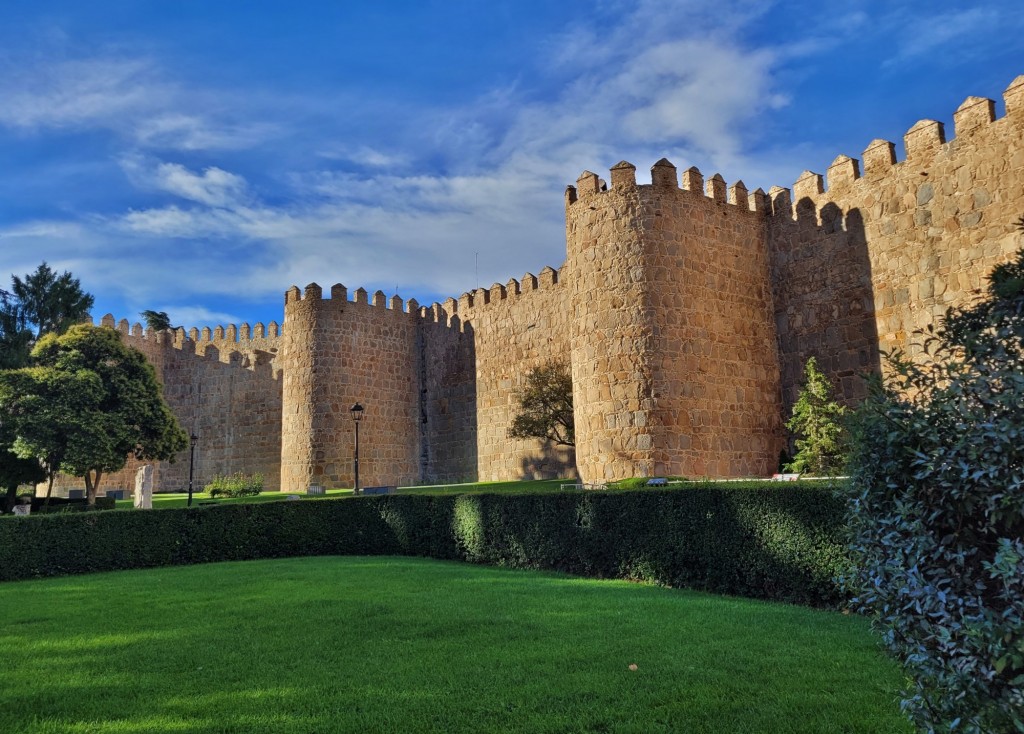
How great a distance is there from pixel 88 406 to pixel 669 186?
56.1ft

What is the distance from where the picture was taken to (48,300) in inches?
1125

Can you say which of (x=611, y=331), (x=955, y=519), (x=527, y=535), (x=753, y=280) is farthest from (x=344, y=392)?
(x=955, y=519)

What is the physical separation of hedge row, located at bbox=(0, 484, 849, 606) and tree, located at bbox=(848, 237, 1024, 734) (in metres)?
2.06

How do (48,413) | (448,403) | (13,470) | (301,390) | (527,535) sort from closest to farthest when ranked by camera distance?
(527,535) → (48,413) → (13,470) → (301,390) → (448,403)

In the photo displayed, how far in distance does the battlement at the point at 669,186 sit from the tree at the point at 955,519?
1493 cm

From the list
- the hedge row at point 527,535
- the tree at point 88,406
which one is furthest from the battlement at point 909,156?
the tree at point 88,406

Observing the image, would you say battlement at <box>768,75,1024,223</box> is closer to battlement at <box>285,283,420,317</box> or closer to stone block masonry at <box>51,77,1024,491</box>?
stone block masonry at <box>51,77,1024,491</box>

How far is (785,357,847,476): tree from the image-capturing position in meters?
16.0

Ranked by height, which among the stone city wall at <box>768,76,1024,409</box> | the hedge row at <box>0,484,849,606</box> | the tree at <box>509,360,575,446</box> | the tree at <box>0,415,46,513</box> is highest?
the stone city wall at <box>768,76,1024,409</box>

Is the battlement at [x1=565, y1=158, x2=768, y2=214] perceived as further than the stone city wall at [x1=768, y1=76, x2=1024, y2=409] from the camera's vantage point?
Yes

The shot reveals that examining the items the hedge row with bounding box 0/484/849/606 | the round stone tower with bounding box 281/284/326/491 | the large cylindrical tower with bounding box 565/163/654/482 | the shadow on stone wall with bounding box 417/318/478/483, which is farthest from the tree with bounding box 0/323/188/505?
the large cylindrical tower with bounding box 565/163/654/482

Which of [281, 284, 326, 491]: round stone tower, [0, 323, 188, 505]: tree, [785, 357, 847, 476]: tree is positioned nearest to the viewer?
[785, 357, 847, 476]: tree

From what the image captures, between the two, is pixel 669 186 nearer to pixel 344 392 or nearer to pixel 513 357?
pixel 513 357

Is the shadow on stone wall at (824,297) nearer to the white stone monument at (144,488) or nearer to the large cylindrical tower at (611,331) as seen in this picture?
the large cylindrical tower at (611,331)
